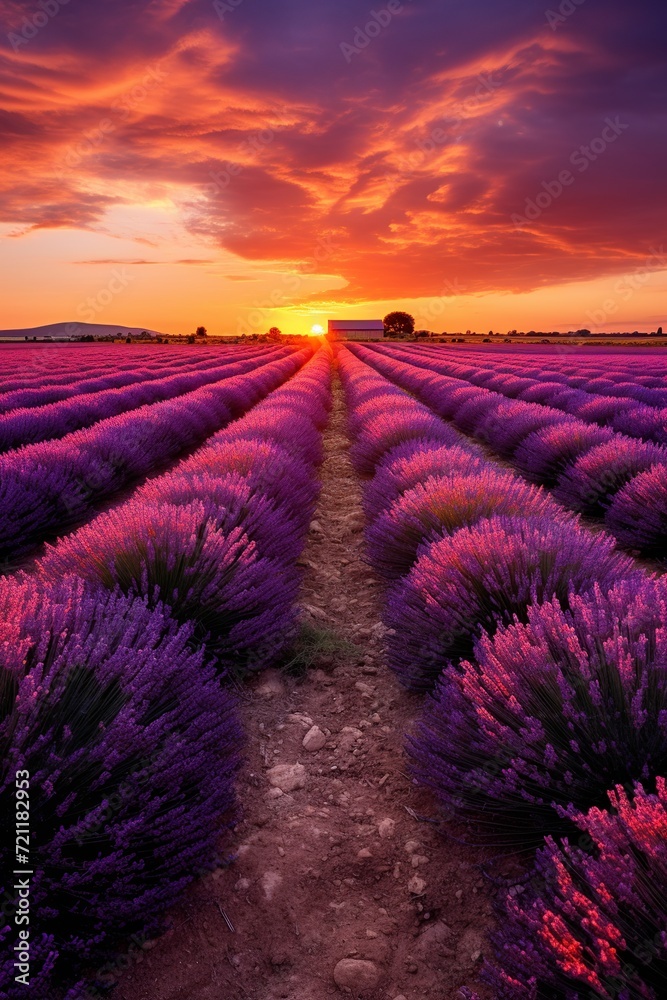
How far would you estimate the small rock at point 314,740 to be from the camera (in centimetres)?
238

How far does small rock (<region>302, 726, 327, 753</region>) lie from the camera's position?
238 centimetres

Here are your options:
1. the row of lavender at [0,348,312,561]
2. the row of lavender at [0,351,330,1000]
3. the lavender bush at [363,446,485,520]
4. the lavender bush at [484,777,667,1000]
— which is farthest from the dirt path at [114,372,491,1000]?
the row of lavender at [0,348,312,561]

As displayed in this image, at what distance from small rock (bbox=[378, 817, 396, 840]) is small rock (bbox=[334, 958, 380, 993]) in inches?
16.5

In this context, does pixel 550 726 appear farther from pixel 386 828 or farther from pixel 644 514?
pixel 644 514

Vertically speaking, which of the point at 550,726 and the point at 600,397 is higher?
the point at 600,397

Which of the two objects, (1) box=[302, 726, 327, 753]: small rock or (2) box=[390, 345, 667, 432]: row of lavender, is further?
(2) box=[390, 345, 667, 432]: row of lavender

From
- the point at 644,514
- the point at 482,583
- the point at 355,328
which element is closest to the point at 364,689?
the point at 482,583

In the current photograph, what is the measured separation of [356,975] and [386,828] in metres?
0.48

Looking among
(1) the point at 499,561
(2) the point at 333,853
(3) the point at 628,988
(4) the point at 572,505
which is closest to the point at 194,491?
(1) the point at 499,561

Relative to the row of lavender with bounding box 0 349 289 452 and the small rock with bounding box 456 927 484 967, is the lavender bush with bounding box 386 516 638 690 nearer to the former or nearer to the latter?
the small rock with bounding box 456 927 484 967

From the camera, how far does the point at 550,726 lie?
1.64 metres

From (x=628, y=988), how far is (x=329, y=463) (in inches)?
284

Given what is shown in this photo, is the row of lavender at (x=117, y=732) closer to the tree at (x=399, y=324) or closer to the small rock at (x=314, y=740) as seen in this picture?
the small rock at (x=314, y=740)

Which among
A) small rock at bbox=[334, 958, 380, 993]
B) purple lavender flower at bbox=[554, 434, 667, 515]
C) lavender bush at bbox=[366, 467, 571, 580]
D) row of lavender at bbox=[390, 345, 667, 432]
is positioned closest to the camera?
small rock at bbox=[334, 958, 380, 993]
